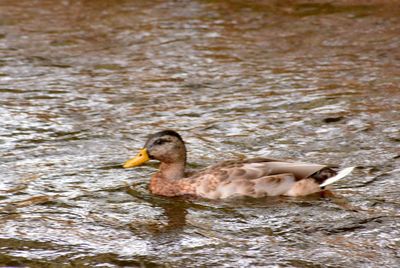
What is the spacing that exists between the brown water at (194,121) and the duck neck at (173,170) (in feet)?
0.85

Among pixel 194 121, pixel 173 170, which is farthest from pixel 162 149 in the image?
pixel 194 121

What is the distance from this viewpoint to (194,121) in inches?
471

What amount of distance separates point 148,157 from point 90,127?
79.7 inches

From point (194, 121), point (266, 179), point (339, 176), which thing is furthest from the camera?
point (194, 121)

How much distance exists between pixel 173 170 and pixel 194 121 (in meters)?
2.14

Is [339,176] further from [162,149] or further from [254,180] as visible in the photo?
[162,149]

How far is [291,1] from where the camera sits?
18.3 metres

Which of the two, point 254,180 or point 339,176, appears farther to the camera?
point 254,180

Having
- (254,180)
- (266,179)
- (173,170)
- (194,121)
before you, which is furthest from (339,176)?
(194,121)

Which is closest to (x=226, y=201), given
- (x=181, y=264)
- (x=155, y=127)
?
(x=181, y=264)

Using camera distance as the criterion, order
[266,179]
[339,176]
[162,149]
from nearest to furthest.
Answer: [339,176], [266,179], [162,149]

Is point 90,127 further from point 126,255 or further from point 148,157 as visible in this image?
point 126,255

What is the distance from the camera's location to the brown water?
830 centimetres

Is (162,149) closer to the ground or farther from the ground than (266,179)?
farther from the ground
